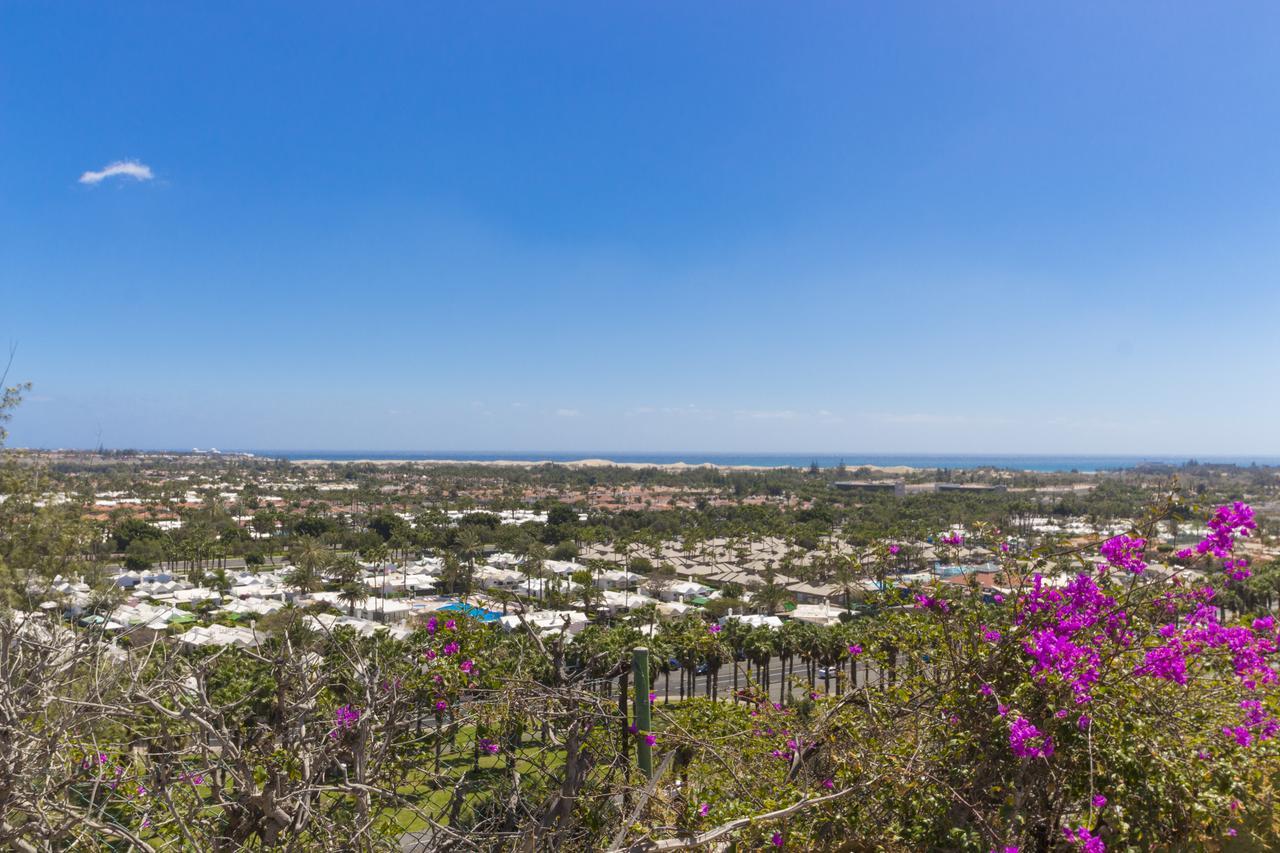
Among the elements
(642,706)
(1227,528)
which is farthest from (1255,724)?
(642,706)

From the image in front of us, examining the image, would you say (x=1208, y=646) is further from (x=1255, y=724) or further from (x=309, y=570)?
(x=309, y=570)

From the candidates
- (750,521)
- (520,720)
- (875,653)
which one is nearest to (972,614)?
(875,653)

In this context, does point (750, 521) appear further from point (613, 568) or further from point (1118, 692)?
point (1118, 692)

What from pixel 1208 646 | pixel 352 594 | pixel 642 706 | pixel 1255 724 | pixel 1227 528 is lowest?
pixel 352 594

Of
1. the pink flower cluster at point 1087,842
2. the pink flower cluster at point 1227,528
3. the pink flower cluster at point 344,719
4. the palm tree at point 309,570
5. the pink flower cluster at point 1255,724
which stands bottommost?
the palm tree at point 309,570

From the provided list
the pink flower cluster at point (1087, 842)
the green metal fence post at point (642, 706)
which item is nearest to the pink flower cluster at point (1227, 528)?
the pink flower cluster at point (1087, 842)

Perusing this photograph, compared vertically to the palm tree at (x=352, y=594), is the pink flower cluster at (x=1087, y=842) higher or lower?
higher

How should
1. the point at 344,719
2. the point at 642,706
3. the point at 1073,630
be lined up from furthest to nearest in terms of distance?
the point at 1073,630 → the point at 642,706 → the point at 344,719

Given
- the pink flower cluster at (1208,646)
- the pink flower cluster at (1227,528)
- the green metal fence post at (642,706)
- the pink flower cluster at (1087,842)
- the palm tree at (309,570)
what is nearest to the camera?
the pink flower cluster at (1087,842)

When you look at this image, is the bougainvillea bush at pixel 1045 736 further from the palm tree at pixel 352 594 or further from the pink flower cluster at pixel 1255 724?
the palm tree at pixel 352 594
